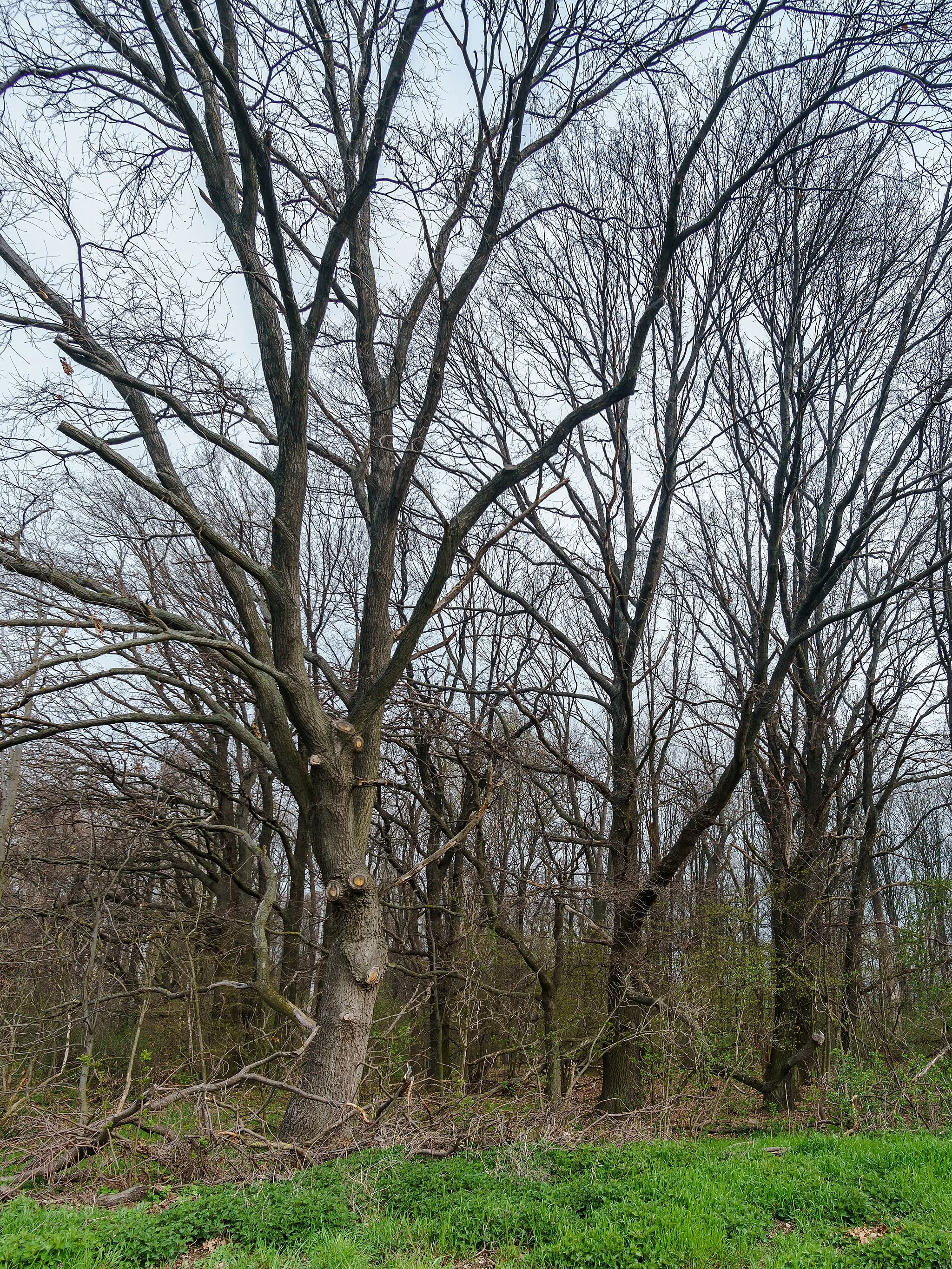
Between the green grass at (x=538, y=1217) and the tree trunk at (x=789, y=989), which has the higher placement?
the tree trunk at (x=789, y=989)

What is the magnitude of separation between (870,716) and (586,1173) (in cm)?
957

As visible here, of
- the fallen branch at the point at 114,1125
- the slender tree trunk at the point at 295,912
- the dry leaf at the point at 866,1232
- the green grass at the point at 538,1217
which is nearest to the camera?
the green grass at the point at 538,1217

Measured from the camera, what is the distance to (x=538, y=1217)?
4.40 m

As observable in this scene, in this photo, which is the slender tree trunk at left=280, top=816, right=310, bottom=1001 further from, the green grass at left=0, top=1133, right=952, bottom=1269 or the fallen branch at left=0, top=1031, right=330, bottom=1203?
the green grass at left=0, top=1133, right=952, bottom=1269

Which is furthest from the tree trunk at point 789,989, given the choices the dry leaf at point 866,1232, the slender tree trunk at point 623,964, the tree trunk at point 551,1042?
the dry leaf at point 866,1232

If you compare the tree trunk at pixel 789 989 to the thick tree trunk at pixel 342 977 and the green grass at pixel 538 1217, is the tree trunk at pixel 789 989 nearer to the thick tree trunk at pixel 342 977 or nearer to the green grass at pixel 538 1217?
the green grass at pixel 538 1217

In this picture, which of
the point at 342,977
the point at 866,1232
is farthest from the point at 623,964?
the point at 866,1232

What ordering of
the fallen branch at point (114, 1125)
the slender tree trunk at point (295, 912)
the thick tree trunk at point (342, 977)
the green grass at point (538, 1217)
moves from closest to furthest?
the green grass at point (538, 1217) < the fallen branch at point (114, 1125) < the thick tree trunk at point (342, 977) < the slender tree trunk at point (295, 912)

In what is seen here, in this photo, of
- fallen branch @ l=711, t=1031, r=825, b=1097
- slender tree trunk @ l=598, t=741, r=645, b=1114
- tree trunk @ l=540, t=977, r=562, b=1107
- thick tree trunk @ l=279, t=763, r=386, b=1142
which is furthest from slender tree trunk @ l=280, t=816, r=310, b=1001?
fallen branch @ l=711, t=1031, r=825, b=1097

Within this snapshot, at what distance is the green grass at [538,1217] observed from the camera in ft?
12.6

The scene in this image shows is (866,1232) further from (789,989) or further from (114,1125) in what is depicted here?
(789,989)

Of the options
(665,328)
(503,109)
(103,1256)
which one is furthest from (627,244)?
(103,1256)

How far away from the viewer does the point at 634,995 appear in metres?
9.39

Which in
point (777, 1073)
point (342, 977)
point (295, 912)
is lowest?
point (777, 1073)
